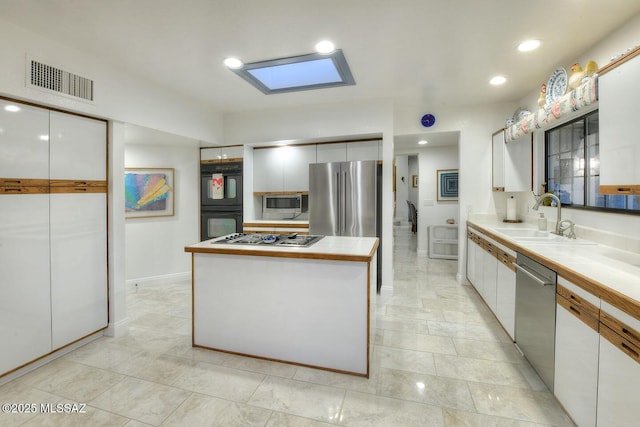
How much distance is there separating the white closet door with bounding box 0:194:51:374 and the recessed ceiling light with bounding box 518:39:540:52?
4051 mm

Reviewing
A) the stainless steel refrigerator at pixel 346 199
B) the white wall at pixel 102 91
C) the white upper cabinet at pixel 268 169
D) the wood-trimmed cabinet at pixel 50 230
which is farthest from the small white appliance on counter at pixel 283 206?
the wood-trimmed cabinet at pixel 50 230

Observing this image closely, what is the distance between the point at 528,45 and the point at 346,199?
238 centimetres

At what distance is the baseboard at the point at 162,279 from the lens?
4.29 m

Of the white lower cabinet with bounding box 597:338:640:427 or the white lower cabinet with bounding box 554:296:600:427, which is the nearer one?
the white lower cabinet with bounding box 597:338:640:427

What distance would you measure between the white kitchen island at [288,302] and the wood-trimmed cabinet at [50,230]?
1.05 m

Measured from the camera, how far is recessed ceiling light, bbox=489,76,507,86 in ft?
10.3

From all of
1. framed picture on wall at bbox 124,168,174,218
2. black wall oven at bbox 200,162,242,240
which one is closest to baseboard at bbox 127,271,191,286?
black wall oven at bbox 200,162,242,240

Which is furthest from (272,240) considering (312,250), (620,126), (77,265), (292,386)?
(620,126)

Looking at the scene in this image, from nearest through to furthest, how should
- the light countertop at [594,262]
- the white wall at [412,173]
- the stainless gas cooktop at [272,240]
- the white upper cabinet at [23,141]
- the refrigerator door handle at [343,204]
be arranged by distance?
1. the light countertop at [594,262]
2. the white upper cabinet at [23,141]
3. the stainless gas cooktop at [272,240]
4. the refrigerator door handle at [343,204]
5. the white wall at [412,173]

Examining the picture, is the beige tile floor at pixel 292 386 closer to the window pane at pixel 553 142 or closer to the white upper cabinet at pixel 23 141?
the white upper cabinet at pixel 23 141

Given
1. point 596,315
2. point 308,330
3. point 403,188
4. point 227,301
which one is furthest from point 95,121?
point 403,188

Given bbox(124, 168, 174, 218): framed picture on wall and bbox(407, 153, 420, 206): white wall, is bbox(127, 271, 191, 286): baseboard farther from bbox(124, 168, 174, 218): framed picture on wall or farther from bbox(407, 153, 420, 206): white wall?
bbox(407, 153, 420, 206): white wall

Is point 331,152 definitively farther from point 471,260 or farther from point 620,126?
point 620,126

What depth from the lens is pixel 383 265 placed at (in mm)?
3947
